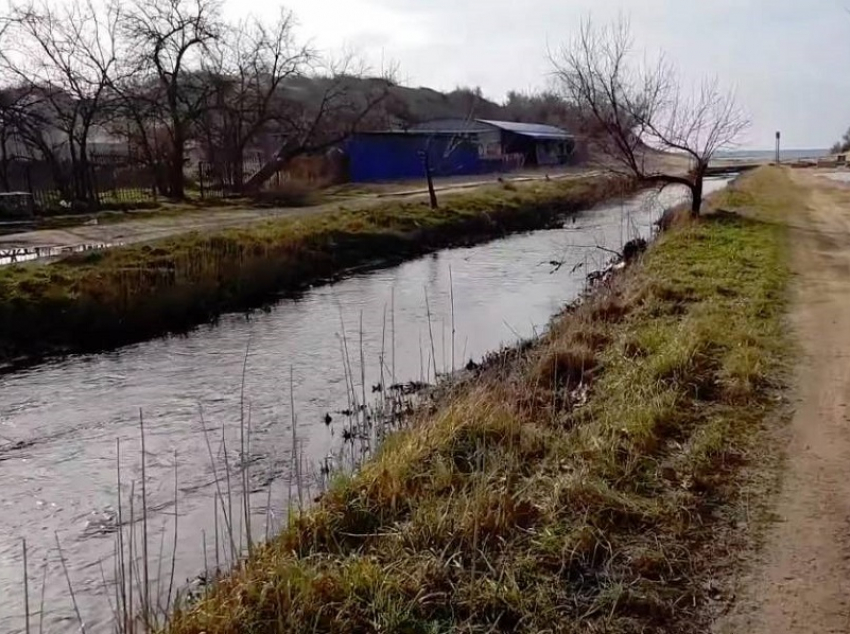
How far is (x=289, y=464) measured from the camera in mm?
8086

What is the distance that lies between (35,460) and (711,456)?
6.44 metres

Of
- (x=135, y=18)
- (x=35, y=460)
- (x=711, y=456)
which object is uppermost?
(x=135, y=18)

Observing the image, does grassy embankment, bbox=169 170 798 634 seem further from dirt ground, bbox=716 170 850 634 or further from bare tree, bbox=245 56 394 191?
bare tree, bbox=245 56 394 191

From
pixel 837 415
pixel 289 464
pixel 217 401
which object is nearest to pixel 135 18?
pixel 217 401

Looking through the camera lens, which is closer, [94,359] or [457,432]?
[457,432]

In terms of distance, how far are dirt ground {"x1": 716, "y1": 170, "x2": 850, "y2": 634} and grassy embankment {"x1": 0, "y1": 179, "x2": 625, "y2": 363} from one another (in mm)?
10361

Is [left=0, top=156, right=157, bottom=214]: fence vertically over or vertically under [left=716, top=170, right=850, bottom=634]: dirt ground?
over

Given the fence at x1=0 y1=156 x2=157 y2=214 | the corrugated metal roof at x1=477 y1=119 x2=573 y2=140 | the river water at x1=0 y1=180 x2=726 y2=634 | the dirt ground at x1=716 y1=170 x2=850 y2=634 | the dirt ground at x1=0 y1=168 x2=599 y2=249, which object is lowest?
the river water at x1=0 y1=180 x2=726 y2=634

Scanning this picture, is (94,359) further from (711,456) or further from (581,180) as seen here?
(581,180)

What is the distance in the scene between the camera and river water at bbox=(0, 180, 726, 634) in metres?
6.47

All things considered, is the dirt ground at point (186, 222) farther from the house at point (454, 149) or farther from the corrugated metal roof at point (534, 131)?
the corrugated metal roof at point (534, 131)

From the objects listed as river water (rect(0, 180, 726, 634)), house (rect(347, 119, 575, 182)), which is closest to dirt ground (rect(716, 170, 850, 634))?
river water (rect(0, 180, 726, 634))

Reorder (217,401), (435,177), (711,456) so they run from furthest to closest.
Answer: (435,177) < (217,401) < (711,456)

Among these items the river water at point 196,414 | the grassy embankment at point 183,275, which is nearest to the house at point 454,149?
the grassy embankment at point 183,275
